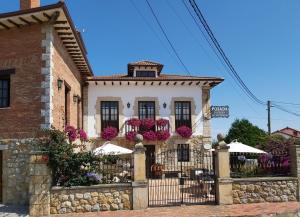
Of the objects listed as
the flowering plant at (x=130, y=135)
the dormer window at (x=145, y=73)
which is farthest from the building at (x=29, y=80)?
the dormer window at (x=145, y=73)

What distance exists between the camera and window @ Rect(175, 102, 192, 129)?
22.7 metres

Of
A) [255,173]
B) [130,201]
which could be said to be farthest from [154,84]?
[130,201]

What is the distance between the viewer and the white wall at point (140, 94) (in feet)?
72.4

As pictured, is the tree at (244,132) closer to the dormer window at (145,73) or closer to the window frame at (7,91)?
the dormer window at (145,73)

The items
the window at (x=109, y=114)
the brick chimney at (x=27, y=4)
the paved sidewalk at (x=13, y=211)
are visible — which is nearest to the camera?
the paved sidewalk at (x=13, y=211)

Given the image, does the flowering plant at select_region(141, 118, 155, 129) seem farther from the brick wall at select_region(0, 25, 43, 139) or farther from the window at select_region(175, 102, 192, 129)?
the brick wall at select_region(0, 25, 43, 139)

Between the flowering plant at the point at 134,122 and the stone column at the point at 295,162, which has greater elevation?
the flowering plant at the point at 134,122

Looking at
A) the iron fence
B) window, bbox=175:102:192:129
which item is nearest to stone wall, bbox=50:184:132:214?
the iron fence

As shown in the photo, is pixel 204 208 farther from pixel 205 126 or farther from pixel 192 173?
pixel 205 126

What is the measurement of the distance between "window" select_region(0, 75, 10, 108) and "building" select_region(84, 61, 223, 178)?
855cm

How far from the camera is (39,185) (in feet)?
37.0

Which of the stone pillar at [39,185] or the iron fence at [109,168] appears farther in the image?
the iron fence at [109,168]

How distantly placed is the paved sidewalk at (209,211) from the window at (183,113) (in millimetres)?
10852

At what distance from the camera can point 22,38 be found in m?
13.1
